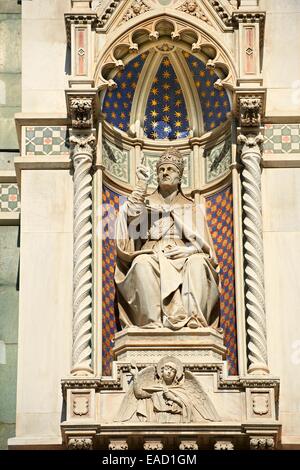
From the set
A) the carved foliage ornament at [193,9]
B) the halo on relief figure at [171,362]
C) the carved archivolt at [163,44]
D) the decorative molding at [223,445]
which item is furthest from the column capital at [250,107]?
the decorative molding at [223,445]

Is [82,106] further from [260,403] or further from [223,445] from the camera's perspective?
[223,445]

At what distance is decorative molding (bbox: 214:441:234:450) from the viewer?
2022cm

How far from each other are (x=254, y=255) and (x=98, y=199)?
196 cm

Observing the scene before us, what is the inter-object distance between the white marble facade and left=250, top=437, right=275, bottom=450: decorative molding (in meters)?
0.10

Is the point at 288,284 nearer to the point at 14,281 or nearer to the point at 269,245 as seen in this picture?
the point at 269,245

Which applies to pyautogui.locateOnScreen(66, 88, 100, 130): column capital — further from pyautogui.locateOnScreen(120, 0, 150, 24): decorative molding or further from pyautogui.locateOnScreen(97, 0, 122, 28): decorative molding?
pyautogui.locateOnScreen(120, 0, 150, 24): decorative molding

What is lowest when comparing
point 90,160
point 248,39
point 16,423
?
point 16,423

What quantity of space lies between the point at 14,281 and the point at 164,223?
6.42 feet

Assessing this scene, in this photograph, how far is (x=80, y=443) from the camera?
20234 millimetres

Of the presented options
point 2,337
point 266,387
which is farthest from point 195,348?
point 2,337

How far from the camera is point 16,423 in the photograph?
21.0m

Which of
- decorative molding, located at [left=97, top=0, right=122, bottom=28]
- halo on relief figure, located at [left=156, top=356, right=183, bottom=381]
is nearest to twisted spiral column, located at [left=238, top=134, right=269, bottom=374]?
halo on relief figure, located at [left=156, top=356, right=183, bottom=381]

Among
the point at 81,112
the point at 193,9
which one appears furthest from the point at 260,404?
the point at 193,9

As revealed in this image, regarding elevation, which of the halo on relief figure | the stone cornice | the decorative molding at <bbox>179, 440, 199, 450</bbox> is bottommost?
the decorative molding at <bbox>179, 440, 199, 450</bbox>
